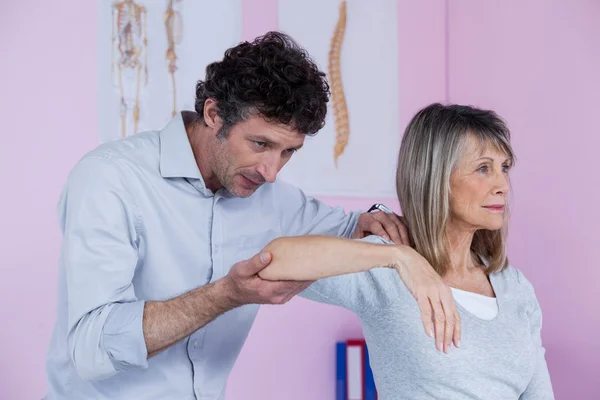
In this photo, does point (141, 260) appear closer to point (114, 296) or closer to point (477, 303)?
point (114, 296)

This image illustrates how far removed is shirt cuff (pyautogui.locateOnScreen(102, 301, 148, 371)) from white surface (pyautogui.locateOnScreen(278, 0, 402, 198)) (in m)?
1.50

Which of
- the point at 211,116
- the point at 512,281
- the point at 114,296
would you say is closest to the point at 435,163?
the point at 512,281

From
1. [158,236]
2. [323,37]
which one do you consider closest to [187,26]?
[323,37]

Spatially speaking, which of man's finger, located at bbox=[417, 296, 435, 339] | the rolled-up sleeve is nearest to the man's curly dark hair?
the rolled-up sleeve

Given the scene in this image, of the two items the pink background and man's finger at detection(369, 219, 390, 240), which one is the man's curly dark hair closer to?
man's finger at detection(369, 219, 390, 240)

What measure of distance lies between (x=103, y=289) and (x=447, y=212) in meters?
0.85

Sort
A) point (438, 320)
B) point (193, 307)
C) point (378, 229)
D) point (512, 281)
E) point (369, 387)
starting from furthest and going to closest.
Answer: point (369, 387)
point (512, 281)
point (378, 229)
point (193, 307)
point (438, 320)

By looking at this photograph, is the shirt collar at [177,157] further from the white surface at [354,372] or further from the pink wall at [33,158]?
the white surface at [354,372]

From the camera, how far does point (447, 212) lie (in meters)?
1.87

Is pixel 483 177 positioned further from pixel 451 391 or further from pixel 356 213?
pixel 451 391

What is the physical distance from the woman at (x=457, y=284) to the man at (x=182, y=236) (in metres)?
0.13

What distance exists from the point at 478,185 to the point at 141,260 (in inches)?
32.7

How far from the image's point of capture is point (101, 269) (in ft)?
4.88

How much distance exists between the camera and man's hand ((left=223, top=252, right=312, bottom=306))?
4.59 feet
